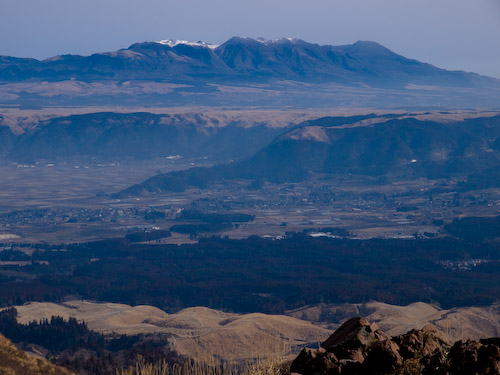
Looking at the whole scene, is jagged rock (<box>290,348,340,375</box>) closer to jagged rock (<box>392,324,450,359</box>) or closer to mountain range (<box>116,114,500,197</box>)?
jagged rock (<box>392,324,450,359</box>)

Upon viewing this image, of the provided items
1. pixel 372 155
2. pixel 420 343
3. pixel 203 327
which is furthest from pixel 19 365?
pixel 372 155

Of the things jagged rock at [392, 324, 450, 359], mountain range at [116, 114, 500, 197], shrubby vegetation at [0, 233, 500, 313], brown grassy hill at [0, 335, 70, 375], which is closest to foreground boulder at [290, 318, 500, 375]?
jagged rock at [392, 324, 450, 359]

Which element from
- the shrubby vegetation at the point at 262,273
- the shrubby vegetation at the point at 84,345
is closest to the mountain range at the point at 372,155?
the shrubby vegetation at the point at 262,273

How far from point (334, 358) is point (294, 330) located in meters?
29.6

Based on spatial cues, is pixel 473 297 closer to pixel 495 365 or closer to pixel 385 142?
pixel 495 365

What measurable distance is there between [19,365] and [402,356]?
15.3 meters

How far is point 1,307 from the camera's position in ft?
182

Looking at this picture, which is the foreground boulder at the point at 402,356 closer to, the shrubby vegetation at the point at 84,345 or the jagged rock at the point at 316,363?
the jagged rock at the point at 316,363

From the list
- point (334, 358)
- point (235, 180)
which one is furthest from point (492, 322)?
point (235, 180)

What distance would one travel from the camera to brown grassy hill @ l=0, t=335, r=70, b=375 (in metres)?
25.3

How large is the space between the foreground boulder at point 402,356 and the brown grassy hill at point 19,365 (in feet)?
40.7

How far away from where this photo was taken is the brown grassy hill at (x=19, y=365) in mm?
25312

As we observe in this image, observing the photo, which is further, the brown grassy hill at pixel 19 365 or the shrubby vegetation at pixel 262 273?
the shrubby vegetation at pixel 262 273

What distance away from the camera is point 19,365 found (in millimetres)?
26125
